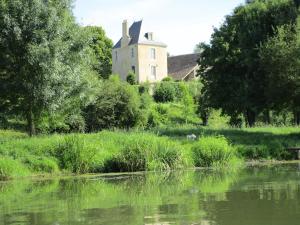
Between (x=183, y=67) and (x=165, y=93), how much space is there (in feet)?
94.3

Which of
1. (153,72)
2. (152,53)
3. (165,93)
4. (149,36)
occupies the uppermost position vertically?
(149,36)

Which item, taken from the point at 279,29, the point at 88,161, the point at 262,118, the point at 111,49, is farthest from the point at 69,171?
the point at 111,49

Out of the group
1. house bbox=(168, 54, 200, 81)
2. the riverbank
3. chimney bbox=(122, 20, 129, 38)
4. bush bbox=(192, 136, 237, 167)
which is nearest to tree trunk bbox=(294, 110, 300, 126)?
bush bbox=(192, 136, 237, 167)

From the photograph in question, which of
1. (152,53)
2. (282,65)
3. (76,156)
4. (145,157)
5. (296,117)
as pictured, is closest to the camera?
(76,156)

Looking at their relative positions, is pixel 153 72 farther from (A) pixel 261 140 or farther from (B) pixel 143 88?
(A) pixel 261 140

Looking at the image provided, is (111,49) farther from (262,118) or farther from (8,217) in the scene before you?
(8,217)

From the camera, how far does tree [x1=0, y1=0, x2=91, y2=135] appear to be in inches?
1037

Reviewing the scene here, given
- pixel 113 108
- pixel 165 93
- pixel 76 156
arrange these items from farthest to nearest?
1. pixel 165 93
2. pixel 113 108
3. pixel 76 156

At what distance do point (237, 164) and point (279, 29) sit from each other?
10.8m

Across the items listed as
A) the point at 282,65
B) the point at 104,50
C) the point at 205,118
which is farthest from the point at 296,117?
the point at 104,50

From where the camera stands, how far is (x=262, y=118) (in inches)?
2069

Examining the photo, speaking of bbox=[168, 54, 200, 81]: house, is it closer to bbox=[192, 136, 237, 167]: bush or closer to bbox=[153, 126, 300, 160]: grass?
bbox=[153, 126, 300, 160]: grass

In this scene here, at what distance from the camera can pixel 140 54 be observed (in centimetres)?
8219

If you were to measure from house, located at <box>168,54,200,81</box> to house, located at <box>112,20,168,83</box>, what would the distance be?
2.86 meters
